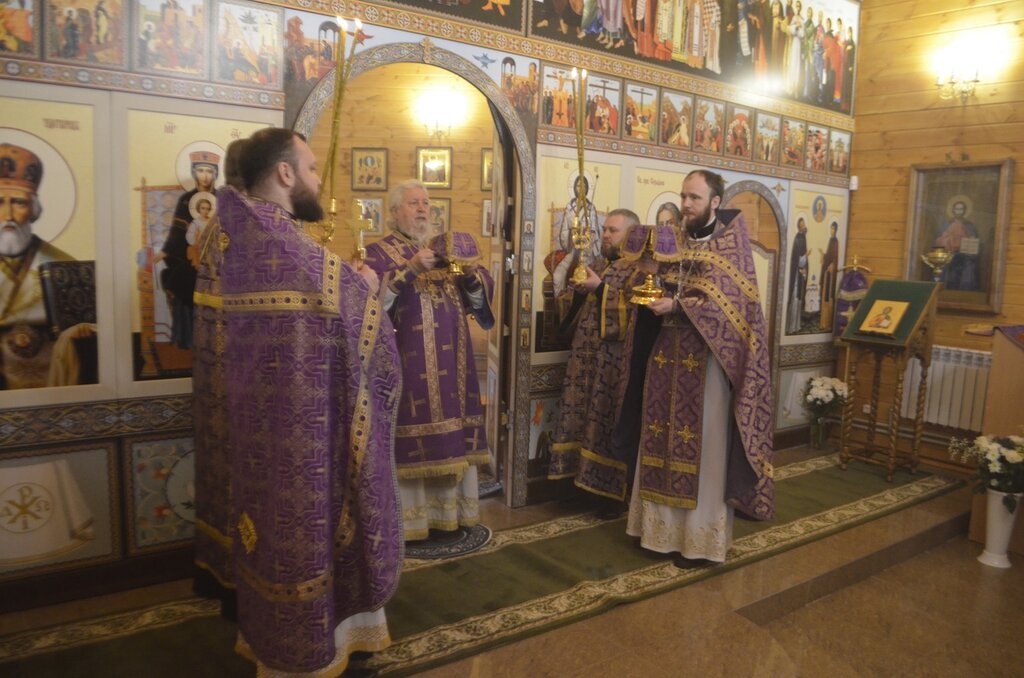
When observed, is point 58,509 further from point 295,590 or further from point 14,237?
point 295,590

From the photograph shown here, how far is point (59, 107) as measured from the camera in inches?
140

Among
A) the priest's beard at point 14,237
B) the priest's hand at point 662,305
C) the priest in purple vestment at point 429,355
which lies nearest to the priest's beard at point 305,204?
the priest in purple vestment at point 429,355

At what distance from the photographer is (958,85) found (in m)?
6.95

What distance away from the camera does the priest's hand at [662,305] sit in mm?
4164

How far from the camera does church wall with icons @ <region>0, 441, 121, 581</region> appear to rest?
3.61 meters

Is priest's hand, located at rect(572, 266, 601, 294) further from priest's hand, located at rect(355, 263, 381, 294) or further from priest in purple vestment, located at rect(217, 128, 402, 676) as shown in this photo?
priest in purple vestment, located at rect(217, 128, 402, 676)

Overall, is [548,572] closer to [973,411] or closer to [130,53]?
[130,53]

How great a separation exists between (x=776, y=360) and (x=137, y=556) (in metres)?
5.91

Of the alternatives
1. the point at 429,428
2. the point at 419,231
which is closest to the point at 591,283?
the point at 419,231

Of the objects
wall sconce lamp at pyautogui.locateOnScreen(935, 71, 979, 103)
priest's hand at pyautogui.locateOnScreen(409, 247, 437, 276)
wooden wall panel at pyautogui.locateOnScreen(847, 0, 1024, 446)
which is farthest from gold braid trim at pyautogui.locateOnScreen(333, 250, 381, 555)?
wall sconce lamp at pyautogui.locateOnScreen(935, 71, 979, 103)

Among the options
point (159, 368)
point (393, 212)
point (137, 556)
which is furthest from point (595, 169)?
point (137, 556)

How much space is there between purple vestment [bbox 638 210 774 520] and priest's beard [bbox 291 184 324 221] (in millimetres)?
2177

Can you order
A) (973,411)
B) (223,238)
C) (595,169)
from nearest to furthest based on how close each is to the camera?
1. (223,238)
2. (595,169)
3. (973,411)

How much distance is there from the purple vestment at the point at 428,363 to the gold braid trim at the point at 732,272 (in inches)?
53.2
